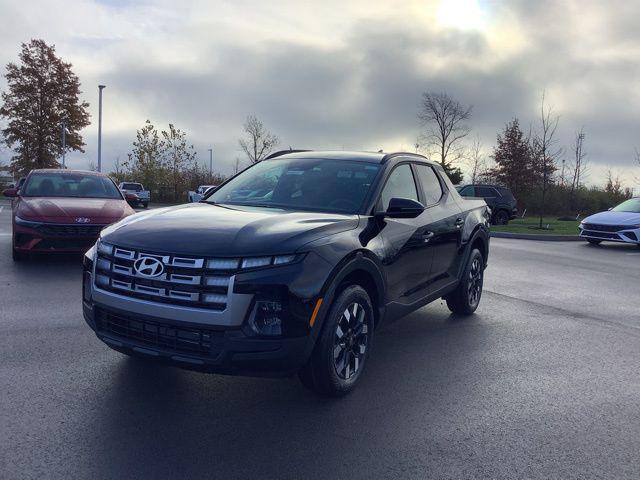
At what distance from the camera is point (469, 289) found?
22.0 feet

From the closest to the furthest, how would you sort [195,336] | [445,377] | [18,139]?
[195,336] → [445,377] → [18,139]

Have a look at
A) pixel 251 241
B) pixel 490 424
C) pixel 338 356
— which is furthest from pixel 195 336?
pixel 490 424

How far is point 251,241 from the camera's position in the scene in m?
3.54

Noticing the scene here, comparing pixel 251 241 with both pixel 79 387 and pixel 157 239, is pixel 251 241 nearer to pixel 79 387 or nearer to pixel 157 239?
pixel 157 239

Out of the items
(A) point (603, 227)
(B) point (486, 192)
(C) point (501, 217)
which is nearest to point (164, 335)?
(A) point (603, 227)

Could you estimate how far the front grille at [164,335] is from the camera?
339cm

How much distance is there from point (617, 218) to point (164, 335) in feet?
52.3

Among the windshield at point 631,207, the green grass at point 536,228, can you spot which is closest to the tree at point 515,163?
the green grass at point 536,228

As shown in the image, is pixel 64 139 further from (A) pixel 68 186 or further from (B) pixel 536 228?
(A) pixel 68 186

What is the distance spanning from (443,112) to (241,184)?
3650 centimetres

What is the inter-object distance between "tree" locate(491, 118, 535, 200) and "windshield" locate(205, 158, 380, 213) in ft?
119

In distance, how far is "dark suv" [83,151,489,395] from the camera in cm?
340

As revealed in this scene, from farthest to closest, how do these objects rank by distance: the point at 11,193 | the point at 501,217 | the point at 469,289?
the point at 501,217, the point at 11,193, the point at 469,289

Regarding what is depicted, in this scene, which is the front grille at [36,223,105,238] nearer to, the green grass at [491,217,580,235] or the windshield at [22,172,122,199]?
the windshield at [22,172,122,199]
